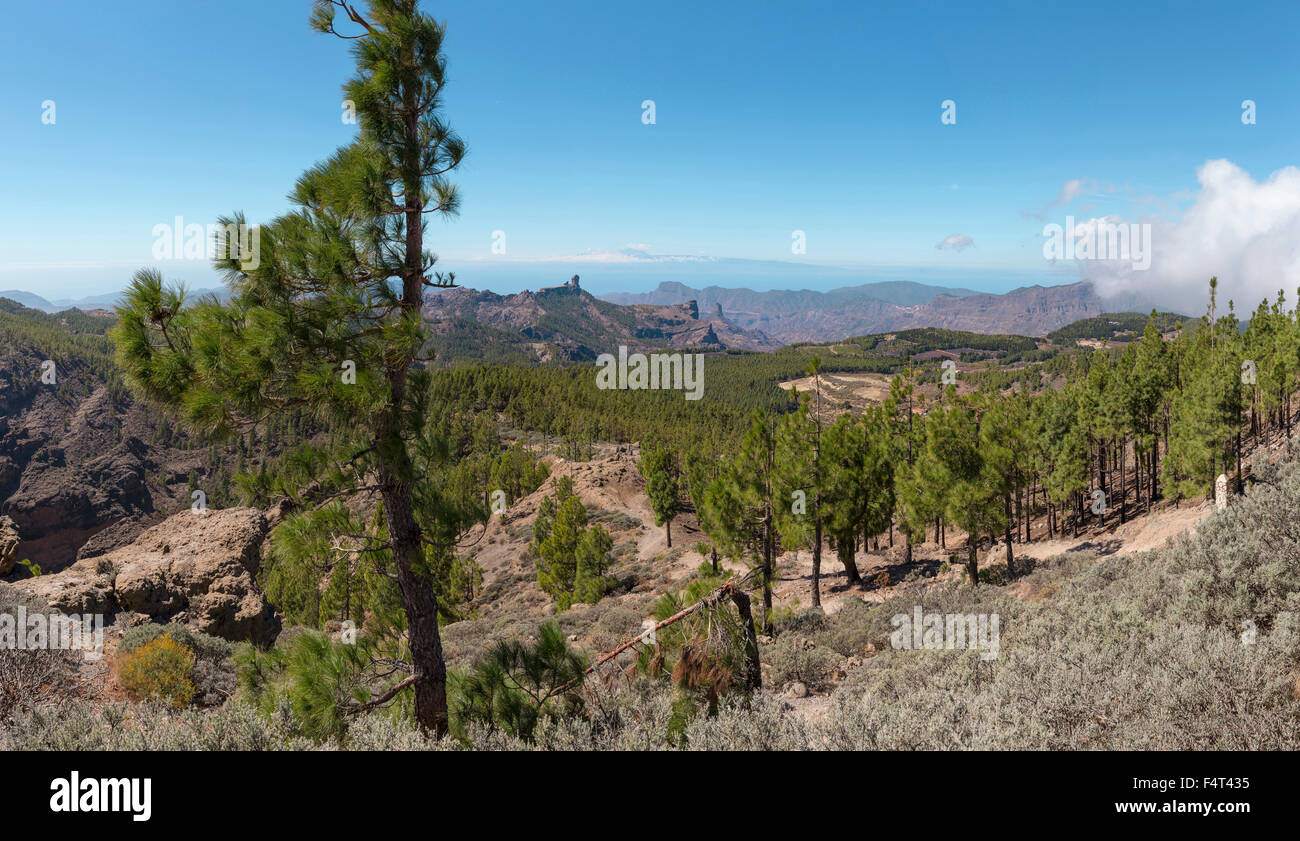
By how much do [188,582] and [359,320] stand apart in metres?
13.8

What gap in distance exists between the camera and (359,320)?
482 centimetres

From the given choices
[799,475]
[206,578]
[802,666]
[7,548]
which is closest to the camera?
[802,666]

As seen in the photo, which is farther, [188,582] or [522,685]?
[188,582]

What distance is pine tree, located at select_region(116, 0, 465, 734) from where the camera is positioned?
4465 millimetres

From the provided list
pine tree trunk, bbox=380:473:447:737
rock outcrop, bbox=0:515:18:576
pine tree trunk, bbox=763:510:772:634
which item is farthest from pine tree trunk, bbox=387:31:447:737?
rock outcrop, bbox=0:515:18:576

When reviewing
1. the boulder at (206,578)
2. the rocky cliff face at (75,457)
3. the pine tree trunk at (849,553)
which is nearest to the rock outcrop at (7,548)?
the boulder at (206,578)

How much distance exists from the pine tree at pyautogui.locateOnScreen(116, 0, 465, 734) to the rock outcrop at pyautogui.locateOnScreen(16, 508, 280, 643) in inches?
419

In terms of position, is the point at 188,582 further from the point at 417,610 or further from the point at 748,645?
the point at 748,645

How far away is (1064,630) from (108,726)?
9.87m

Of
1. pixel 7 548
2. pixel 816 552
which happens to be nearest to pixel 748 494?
pixel 816 552

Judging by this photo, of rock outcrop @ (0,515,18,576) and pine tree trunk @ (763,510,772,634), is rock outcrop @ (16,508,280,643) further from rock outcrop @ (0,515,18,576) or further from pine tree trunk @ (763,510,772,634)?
pine tree trunk @ (763,510,772,634)

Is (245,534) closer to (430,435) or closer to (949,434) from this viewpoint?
(430,435)

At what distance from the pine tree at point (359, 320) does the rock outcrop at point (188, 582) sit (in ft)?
34.9
